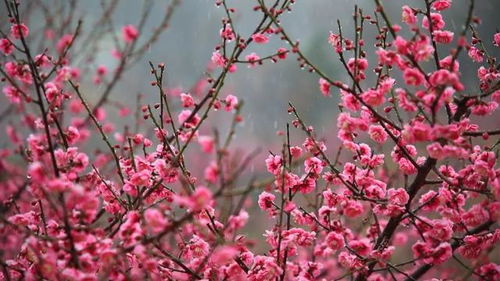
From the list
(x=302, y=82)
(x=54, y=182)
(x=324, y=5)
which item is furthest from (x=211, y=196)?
(x=324, y=5)

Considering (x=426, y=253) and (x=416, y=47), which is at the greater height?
(x=416, y=47)

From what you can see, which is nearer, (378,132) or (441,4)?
(378,132)

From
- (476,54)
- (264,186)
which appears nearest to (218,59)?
(264,186)

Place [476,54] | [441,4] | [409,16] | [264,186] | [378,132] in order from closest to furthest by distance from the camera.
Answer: [264,186] < [409,16] < [378,132] < [441,4] < [476,54]

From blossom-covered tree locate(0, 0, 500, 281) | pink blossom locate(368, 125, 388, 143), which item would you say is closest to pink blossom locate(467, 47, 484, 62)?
blossom-covered tree locate(0, 0, 500, 281)

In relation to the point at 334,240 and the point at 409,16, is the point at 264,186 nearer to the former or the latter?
the point at 334,240

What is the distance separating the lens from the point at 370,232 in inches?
181

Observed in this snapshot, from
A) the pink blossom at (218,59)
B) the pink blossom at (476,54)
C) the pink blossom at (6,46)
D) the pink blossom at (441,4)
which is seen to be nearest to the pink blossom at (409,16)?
the pink blossom at (441,4)

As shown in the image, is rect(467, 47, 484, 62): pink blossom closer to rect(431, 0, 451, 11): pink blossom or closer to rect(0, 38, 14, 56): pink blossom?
rect(431, 0, 451, 11): pink blossom

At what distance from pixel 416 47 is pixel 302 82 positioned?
32.9ft

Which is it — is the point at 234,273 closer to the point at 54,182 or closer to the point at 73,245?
the point at 73,245

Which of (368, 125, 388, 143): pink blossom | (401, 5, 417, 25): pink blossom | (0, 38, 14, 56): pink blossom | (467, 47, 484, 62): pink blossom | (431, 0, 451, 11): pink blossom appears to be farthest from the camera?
(467, 47, 484, 62): pink blossom

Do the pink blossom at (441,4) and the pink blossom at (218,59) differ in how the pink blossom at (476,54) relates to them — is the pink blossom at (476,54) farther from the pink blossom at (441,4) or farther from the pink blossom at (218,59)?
the pink blossom at (218,59)

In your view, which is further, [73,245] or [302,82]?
[302,82]
